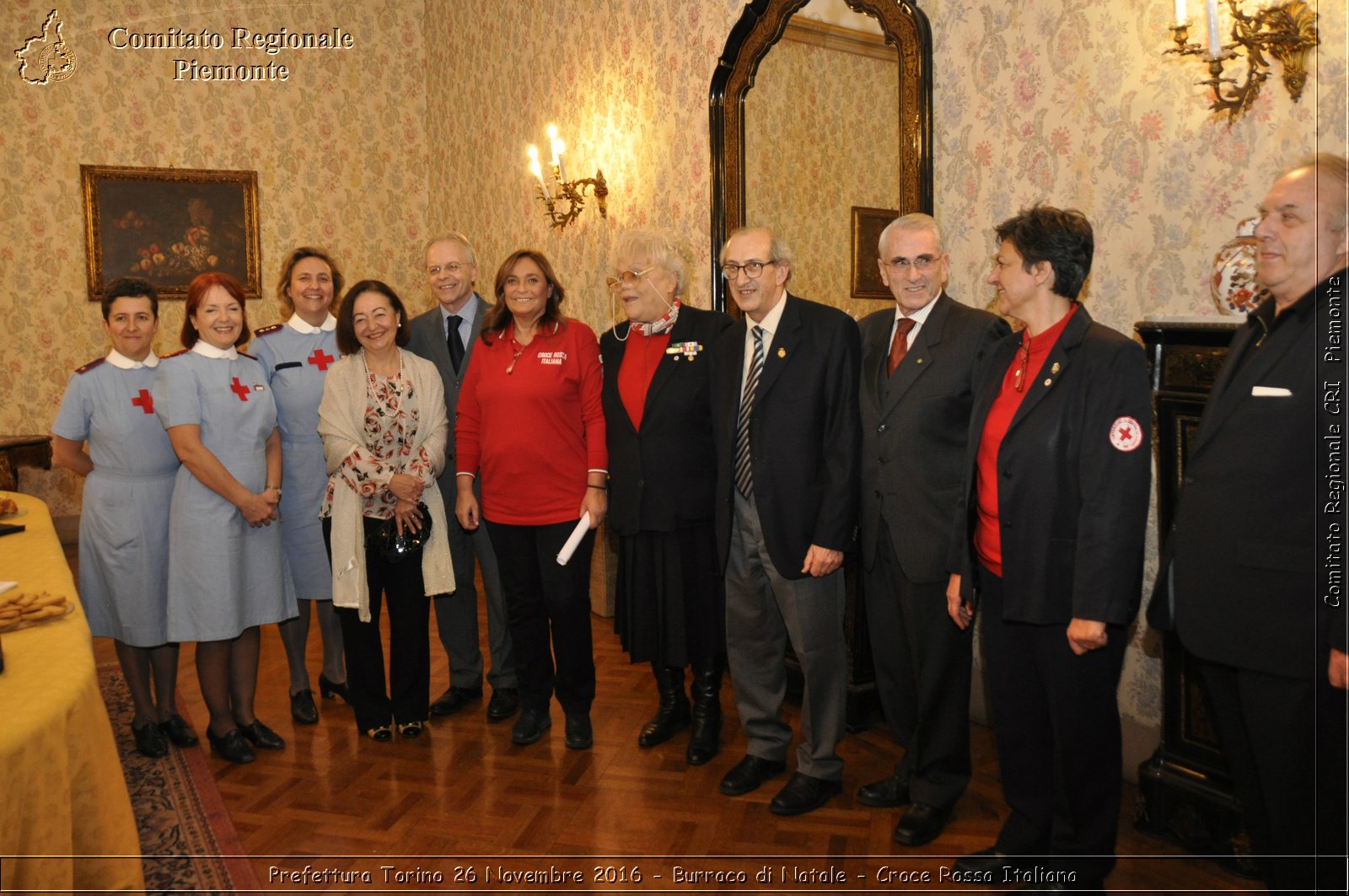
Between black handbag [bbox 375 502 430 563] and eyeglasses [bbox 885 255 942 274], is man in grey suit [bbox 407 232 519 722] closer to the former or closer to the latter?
black handbag [bbox 375 502 430 563]

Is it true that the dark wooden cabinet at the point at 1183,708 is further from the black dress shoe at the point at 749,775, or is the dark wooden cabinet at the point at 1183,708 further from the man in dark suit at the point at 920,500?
the black dress shoe at the point at 749,775

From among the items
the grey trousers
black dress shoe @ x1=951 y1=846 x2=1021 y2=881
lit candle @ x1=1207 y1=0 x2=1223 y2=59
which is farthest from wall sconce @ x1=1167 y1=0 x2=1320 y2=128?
black dress shoe @ x1=951 y1=846 x2=1021 y2=881

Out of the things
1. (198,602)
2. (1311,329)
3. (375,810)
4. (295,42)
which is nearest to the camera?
(1311,329)

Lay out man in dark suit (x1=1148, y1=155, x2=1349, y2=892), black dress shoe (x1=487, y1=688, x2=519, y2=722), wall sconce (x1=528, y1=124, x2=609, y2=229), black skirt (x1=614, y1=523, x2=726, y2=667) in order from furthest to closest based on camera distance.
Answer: wall sconce (x1=528, y1=124, x2=609, y2=229) < black dress shoe (x1=487, y1=688, x2=519, y2=722) < black skirt (x1=614, y1=523, x2=726, y2=667) < man in dark suit (x1=1148, y1=155, x2=1349, y2=892)

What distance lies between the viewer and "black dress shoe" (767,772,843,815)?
283 centimetres

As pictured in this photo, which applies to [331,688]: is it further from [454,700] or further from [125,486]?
[125,486]

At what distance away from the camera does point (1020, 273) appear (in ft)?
7.36

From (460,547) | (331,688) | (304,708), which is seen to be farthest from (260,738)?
(460,547)

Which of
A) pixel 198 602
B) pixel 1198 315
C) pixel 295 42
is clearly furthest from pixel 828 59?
pixel 295 42

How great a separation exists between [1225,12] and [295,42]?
269 inches

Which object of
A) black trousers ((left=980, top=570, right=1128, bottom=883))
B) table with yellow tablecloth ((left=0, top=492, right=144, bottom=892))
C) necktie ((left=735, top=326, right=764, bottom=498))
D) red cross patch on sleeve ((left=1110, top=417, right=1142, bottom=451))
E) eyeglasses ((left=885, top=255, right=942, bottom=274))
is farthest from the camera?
necktie ((left=735, top=326, right=764, bottom=498))

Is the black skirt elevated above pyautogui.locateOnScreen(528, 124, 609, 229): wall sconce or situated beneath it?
situated beneath

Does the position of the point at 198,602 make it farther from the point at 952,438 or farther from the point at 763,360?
the point at 952,438

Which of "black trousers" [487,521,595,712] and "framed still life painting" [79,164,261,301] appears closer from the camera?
"black trousers" [487,521,595,712]
